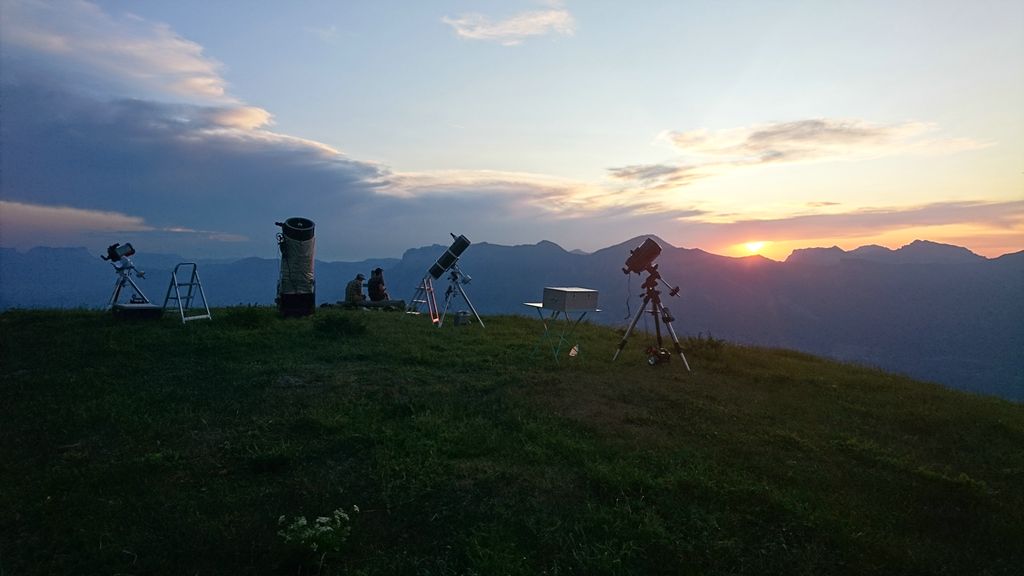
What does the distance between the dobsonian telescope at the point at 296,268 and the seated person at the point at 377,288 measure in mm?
Result: 5807

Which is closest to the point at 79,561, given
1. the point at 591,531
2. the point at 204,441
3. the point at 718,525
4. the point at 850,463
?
the point at 204,441

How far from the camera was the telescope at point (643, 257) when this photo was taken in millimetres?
12734

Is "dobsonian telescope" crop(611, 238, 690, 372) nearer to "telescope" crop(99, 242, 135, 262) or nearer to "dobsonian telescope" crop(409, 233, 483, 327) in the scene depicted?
"dobsonian telescope" crop(409, 233, 483, 327)

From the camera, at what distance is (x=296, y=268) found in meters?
17.1

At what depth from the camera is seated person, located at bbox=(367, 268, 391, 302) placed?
77.3ft

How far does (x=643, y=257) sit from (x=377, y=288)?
14264mm

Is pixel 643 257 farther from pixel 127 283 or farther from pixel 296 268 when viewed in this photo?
pixel 127 283

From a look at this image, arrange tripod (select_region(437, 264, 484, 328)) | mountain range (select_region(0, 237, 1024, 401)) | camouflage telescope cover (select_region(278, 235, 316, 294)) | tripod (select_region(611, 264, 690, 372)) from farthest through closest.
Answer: mountain range (select_region(0, 237, 1024, 401))
tripod (select_region(437, 264, 484, 328))
camouflage telescope cover (select_region(278, 235, 316, 294))
tripod (select_region(611, 264, 690, 372))

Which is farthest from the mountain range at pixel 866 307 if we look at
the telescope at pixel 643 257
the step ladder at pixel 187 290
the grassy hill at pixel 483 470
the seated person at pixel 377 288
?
the grassy hill at pixel 483 470

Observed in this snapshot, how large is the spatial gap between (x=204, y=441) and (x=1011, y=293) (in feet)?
657

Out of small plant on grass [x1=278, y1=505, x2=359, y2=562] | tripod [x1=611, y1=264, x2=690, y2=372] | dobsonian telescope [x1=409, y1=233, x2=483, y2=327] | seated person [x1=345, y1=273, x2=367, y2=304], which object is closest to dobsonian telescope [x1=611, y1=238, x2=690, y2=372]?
tripod [x1=611, y1=264, x2=690, y2=372]

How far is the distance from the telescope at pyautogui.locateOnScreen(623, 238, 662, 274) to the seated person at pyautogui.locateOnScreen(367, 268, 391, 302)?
13788mm

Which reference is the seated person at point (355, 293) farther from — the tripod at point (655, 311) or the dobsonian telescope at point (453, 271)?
the tripod at point (655, 311)

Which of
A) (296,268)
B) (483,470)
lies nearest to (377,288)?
(296,268)
